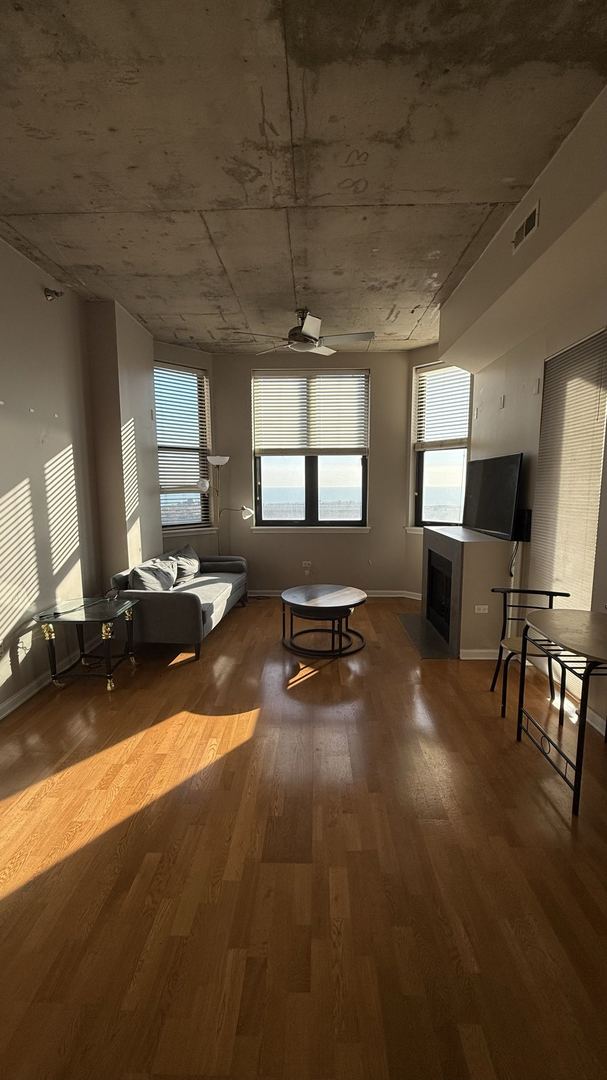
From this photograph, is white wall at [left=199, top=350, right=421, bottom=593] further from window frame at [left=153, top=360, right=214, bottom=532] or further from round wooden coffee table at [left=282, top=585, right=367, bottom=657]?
round wooden coffee table at [left=282, top=585, right=367, bottom=657]

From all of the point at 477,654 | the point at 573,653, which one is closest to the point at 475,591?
the point at 477,654

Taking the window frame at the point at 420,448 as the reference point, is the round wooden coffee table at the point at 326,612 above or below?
below

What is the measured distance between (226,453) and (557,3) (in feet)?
16.7

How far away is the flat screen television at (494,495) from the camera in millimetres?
3900

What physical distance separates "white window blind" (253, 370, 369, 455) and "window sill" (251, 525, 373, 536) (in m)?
1.04

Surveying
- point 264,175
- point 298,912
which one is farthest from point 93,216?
point 298,912

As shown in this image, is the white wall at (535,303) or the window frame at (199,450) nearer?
the white wall at (535,303)

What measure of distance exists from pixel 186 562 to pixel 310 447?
2344mm

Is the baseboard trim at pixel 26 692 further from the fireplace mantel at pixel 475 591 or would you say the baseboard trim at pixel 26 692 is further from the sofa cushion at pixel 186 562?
the fireplace mantel at pixel 475 591

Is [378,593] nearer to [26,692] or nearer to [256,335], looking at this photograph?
[256,335]

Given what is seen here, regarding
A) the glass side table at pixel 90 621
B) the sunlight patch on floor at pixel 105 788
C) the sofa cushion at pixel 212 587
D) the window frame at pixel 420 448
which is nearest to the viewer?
the sunlight patch on floor at pixel 105 788

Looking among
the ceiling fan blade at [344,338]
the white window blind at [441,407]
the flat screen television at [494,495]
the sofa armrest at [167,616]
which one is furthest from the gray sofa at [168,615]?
the white window blind at [441,407]

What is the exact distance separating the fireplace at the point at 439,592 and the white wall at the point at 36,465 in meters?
3.58

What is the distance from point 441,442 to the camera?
565cm
